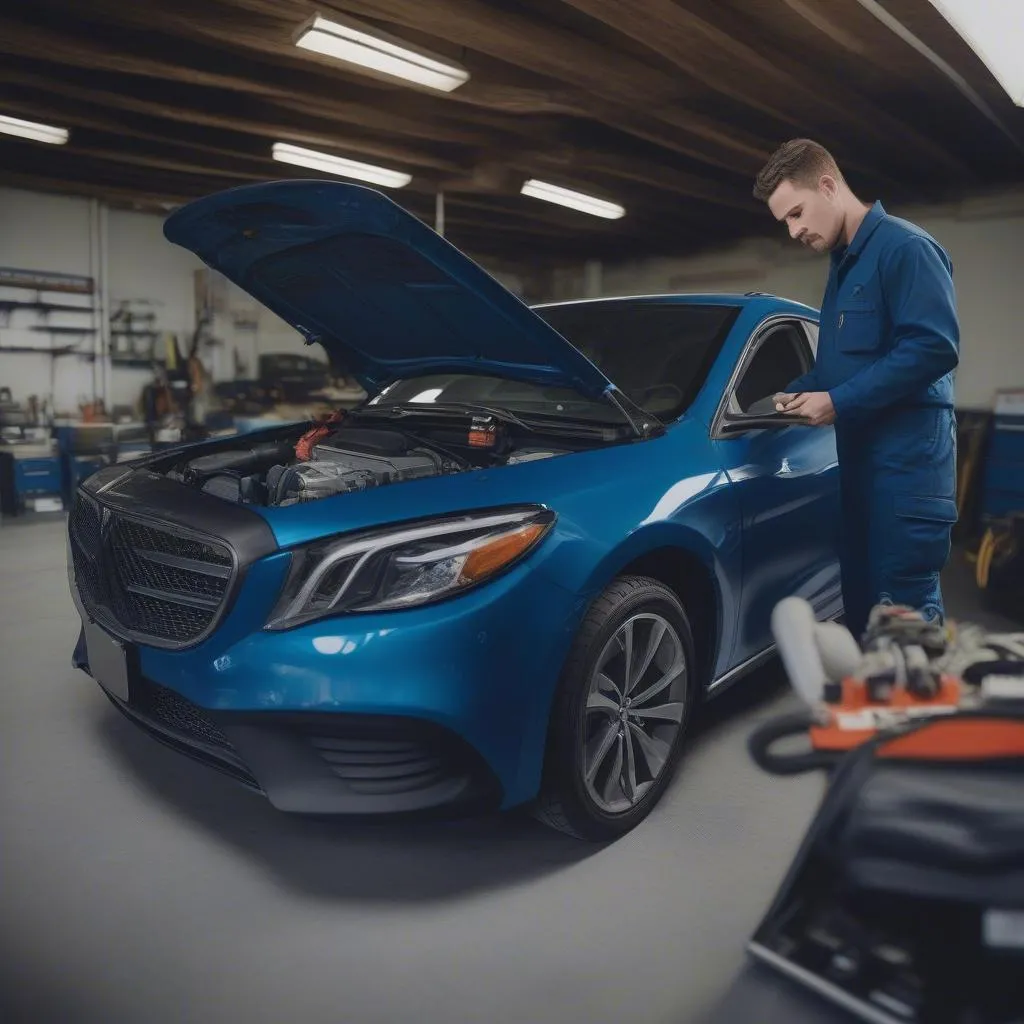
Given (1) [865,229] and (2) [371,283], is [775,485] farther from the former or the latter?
(2) [371,283]

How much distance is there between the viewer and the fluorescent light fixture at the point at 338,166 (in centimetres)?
591

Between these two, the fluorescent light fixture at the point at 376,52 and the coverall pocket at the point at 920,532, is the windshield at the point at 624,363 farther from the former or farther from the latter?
the fluorescent light fixture at the point at 376,52

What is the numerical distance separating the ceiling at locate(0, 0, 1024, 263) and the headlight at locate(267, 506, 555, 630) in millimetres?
2938

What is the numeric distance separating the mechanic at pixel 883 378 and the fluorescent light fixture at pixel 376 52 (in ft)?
8.33

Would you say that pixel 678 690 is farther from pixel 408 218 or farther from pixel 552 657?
pixel 408 218

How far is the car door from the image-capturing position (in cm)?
207

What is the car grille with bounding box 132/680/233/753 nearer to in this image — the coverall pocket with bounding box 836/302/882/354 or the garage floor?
the garage floor

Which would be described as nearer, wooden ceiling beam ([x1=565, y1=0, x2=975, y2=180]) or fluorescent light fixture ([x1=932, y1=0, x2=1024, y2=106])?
fluorescent light fixture ([x1=932, y1=0, x2=1024, y2=106])

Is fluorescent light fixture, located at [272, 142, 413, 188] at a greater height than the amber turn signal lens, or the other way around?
fluorescent light fixture, located at [272, 142, 413, 188]

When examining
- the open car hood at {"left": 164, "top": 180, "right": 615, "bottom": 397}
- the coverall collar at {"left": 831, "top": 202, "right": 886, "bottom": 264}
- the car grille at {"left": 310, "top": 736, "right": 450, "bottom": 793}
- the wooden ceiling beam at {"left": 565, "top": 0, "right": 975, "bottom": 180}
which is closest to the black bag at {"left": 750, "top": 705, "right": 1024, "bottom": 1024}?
the car grille at {"left": 310, "top": 736, "right": 450, "bottom": 793}

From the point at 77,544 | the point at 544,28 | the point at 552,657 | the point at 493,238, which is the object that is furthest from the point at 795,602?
the point at 493,238

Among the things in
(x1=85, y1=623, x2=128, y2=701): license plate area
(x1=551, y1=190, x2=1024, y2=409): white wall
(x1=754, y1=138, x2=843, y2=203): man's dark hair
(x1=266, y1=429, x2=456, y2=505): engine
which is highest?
(x1=551, y1=190, x2=1024, y2=409): white wall

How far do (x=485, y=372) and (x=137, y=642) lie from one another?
1.16 meters

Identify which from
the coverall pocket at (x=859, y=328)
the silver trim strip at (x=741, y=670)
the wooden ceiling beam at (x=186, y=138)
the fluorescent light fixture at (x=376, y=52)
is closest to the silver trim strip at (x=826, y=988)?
the silver trim strip at (x=741, y=670)
